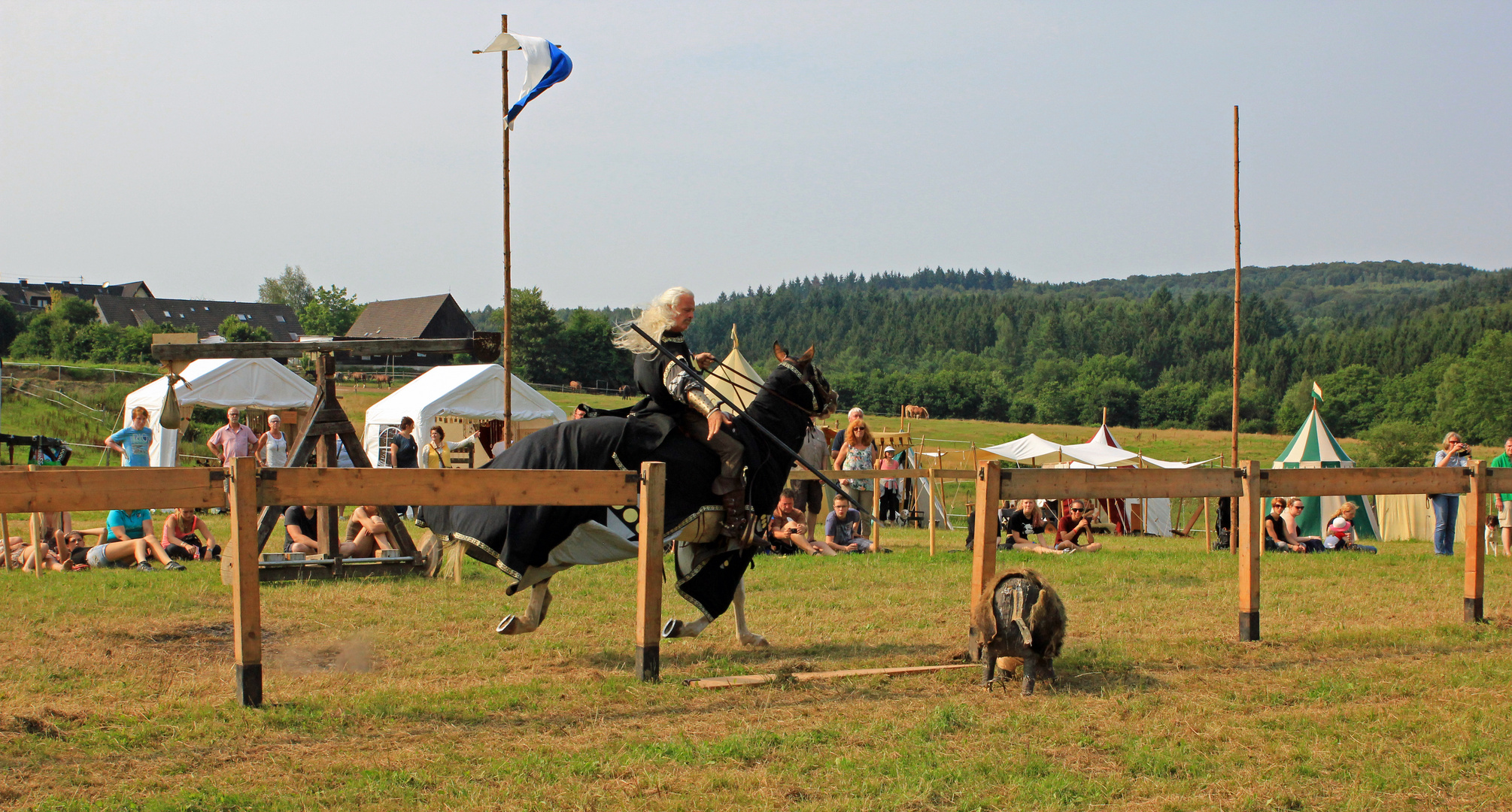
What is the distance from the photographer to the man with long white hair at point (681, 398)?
5.93 m

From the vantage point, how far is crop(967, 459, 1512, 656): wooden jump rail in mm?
5762

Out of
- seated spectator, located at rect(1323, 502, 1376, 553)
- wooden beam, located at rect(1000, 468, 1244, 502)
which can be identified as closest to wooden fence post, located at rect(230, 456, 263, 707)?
wooden beam, located at rect(1000, 468, 1244, 502)

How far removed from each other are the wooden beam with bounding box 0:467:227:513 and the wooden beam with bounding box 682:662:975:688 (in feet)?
7.56

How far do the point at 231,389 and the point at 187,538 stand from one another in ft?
41.7

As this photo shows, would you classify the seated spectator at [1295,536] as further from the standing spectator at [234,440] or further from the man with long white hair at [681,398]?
the standing spectator at [234,440]

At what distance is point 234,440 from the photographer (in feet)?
42.7

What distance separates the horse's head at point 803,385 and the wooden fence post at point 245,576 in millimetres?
2866

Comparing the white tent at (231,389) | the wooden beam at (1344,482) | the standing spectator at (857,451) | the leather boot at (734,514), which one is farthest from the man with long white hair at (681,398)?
the white tent at (231,389)

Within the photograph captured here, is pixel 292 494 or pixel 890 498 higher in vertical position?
pixel 292 494

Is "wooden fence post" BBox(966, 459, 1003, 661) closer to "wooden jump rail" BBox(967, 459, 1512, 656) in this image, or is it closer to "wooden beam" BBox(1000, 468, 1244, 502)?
"wooden jump rail" BBox(967, 459, 1512, 656)

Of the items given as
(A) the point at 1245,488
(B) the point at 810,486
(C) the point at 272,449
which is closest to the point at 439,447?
(C) the point at 272,449

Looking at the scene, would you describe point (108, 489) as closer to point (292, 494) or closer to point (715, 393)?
point (292, 494)

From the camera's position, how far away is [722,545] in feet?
20.3

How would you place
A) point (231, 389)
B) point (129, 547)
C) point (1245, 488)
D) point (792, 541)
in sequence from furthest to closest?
1. point (231, 389)
2. point (792, 541)
3. point (129, 547)
4. point (1245, 488)
